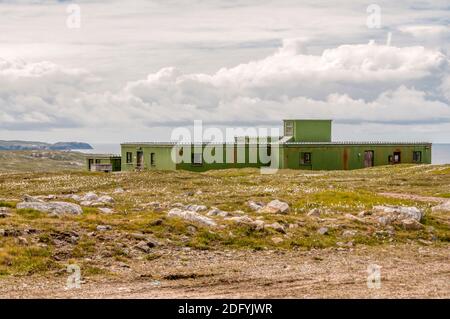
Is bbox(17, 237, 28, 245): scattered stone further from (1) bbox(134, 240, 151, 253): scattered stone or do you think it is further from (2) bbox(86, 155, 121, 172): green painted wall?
(2) bbox(86, 155, 121, 172): green painted wall

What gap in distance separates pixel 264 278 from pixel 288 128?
252 ft

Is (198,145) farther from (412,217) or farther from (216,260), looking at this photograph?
(216,260)

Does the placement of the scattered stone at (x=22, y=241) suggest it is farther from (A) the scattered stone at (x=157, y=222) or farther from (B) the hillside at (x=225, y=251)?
(A) the scattered stone at (x=157, y=222)

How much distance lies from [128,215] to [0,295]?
13.0m

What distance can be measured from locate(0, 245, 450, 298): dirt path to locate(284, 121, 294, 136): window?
69.8 m

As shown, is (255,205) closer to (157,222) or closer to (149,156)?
(157,222)

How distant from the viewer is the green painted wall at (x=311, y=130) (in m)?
93.6

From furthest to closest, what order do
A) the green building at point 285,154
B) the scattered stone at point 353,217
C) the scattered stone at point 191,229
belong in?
the green building at point 285,154, the scattered stone at point 353,217, the scattered stone at point 191,229

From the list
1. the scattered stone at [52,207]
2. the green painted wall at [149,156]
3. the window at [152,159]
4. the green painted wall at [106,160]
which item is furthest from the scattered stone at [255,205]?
the green painted wall at [106,160]

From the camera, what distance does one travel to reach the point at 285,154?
284 ft

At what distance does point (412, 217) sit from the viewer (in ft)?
94.3

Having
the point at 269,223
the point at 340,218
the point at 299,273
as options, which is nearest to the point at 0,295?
the point at 299,273

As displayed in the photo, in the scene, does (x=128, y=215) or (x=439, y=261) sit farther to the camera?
(x=128, y=215)
